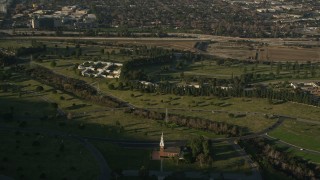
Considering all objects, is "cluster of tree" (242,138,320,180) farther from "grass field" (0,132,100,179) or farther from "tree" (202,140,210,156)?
"grass field" (0,132,100,179)

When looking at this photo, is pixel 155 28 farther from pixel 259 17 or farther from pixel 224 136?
pixel 224 136

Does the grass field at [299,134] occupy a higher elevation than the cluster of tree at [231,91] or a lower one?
lower

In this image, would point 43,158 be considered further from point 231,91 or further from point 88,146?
point 231,91

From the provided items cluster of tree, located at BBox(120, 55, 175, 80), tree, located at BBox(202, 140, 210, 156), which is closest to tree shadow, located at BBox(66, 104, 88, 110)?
cluster of tree, located at BBox(120, 55, 175, 80)

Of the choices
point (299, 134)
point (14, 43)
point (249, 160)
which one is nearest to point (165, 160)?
point (249, 160)

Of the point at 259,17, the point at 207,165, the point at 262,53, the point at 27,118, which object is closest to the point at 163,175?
the point at 207,165

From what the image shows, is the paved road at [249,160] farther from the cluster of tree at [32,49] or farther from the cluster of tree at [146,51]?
the cluster of tree at [32,49]

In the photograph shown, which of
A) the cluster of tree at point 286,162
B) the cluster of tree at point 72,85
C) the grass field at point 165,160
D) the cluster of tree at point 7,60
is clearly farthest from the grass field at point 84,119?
the cluster of tree at point 7,60
